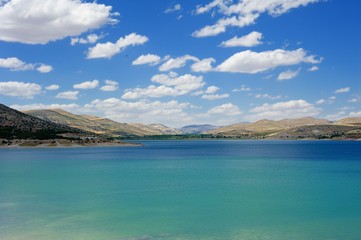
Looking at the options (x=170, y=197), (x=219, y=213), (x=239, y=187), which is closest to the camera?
(x=219, y=213)

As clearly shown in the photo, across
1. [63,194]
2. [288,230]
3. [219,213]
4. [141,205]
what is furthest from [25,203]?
[288,230]

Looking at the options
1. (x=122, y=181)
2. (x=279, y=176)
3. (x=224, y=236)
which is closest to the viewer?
(x=224, y=236)

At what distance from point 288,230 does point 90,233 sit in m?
14.5

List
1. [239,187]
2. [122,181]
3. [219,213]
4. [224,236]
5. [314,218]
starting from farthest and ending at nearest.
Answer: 1. [122,181]
2. [239,187]
3. [219,213]
4. [314,218]
5. [224,236]

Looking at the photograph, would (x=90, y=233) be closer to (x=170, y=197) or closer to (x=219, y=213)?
(x=219, y=213)

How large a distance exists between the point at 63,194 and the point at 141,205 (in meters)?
12.4

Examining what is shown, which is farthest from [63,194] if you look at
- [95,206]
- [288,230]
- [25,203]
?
[288,230]

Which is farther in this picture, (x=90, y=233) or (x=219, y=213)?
(x=219, y=213)

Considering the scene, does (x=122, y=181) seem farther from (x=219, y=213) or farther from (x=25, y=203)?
(x=219, y=213)

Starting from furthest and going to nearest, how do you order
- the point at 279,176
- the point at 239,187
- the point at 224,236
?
the point at 279,176, the point at 239,187, the point at 224,236

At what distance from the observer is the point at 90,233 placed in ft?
97.2

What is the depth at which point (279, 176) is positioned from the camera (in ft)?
231

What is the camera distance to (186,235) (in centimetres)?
2928

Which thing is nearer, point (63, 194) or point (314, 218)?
point (314, 218)
